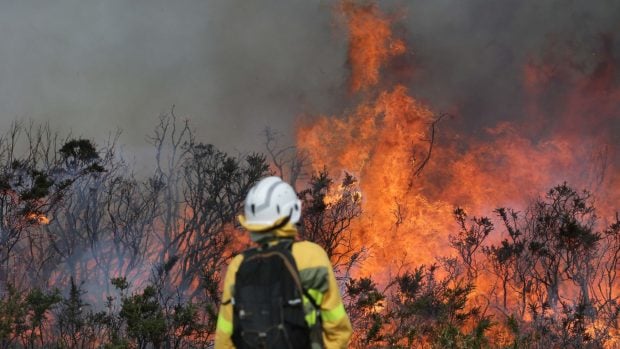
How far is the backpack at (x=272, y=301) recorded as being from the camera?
308cm

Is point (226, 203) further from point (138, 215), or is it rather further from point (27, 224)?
point (27, 224)

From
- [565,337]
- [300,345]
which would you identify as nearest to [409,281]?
[565,337]

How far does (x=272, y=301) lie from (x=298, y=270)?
0.78 ft

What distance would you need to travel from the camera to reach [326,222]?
16.0 metres

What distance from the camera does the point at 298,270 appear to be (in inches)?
121

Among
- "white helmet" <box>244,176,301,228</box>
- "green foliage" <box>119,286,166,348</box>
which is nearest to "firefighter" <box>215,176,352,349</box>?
"white helmet" <box>244,176,301,228</box>

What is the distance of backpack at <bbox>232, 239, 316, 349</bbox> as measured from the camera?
308 centimetres

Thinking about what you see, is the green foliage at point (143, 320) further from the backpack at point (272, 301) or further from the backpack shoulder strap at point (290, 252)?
the backpack shoulder strap at point (290, 252)

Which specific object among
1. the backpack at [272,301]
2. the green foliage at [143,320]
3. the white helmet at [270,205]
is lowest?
the backpack at [272,301]

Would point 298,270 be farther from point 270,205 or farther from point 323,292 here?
point 270,205

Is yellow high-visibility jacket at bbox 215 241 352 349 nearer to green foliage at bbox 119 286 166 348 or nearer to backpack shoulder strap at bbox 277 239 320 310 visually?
backpack shoulder strap at bbox 277 239 320 310

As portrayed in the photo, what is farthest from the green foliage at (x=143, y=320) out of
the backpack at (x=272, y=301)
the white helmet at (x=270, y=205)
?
the white helmet at (x=270, y=205)

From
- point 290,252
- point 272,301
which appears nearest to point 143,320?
point 272,301

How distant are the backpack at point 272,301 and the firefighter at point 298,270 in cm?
4
